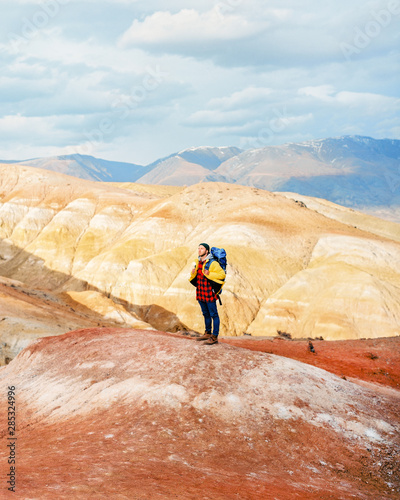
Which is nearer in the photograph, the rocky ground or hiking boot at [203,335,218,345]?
the rocky ground

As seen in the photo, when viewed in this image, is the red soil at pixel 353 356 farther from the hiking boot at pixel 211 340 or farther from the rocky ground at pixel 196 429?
the hiking boot at pixel 211 340

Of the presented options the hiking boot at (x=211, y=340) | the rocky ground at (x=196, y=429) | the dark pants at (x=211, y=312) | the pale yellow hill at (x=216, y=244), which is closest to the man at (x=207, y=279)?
the dark pants at (x=211, y=312)

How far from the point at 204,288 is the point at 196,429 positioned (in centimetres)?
449

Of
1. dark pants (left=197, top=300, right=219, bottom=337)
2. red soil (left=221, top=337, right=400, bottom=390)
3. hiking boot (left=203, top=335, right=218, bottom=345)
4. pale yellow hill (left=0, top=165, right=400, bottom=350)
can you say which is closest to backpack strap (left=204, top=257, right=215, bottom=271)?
dark pants (left=197, top=300, right=219, bottom=337)

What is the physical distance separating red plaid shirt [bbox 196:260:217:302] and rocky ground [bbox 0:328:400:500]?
1.68 m

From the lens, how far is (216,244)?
6488cm

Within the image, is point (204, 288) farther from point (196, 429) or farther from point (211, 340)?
point (196, 429)

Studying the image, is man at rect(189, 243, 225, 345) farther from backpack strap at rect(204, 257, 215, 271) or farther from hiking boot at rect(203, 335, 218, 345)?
hiking boot at rect(203, 335, 218, 345)

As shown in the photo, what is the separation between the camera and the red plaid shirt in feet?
43.4

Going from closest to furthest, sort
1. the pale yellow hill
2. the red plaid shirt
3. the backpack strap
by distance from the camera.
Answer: the backpack strap
the red plaid shirt
the pale yellow hill

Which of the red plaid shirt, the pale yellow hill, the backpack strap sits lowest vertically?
the pale yellow hill

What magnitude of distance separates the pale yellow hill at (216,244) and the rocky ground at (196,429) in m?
34.2

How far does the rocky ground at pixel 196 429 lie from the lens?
7.43m

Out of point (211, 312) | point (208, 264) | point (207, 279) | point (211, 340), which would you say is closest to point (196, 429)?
point (211, 312)
